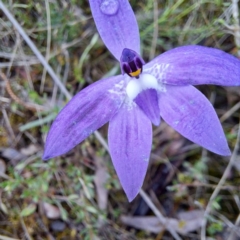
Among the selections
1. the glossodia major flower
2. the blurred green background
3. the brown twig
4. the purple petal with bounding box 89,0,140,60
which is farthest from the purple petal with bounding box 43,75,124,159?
the brown twig

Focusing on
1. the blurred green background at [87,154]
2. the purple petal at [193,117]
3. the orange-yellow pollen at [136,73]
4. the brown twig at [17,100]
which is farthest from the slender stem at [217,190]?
the brown twig at [17,100]

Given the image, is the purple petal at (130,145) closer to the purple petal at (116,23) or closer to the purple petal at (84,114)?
the purple petal at (84,114)

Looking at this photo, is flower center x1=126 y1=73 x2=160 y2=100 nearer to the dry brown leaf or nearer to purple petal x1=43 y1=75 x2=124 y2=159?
purple petal x1=43 y1=75 x2=124 y2=159

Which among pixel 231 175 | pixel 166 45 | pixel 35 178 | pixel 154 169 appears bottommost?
pixel 231 175

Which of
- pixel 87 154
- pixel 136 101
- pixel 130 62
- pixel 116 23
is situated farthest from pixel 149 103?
pixel 87 154

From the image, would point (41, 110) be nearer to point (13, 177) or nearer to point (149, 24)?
point (13, 177)

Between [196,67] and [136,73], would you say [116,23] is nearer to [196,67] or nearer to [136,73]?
[136,73]

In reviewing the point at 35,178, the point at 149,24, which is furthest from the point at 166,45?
the point at 35,178
